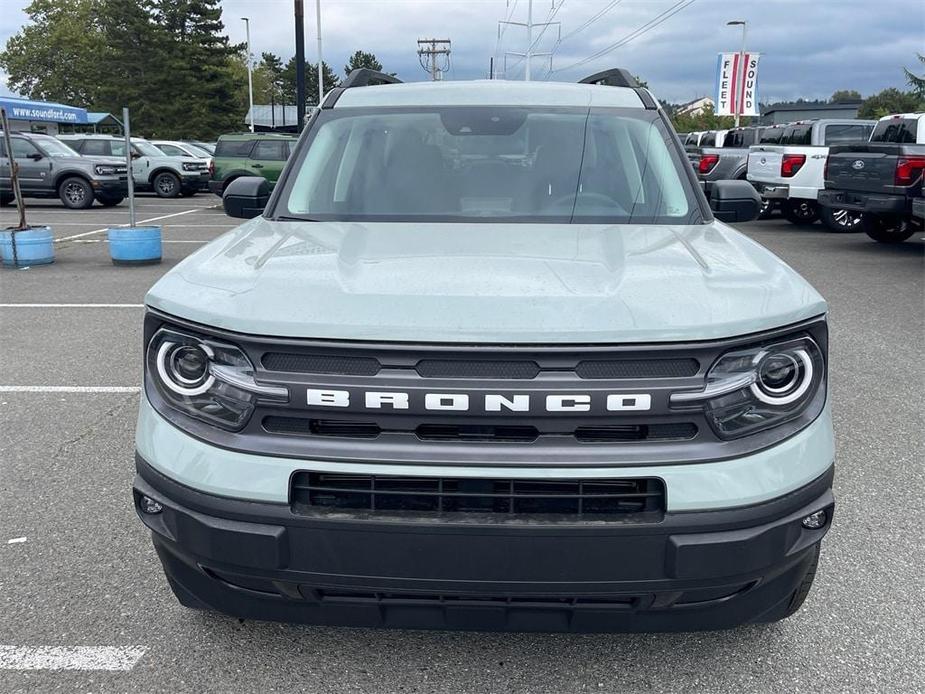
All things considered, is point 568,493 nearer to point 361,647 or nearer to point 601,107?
point 361,647

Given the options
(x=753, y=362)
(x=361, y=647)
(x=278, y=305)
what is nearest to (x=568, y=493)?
(x=753, y=362)

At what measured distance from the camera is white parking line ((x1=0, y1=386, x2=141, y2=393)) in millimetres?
5660

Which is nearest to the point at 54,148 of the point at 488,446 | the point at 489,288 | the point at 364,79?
the point at 364,79

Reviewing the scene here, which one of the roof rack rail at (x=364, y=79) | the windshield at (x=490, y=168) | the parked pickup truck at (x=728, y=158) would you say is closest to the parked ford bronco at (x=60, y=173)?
the parked pickup truck at (x=728, y=158)

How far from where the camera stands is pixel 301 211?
3453 mm

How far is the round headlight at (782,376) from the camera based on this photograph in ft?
7.25

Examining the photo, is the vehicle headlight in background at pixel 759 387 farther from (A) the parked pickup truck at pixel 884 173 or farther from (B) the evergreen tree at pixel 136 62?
(B) the evergreen tree at pixel 136 62

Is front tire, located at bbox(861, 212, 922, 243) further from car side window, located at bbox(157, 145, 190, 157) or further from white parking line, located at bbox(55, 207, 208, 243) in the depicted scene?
car side window, located at bbox(157, 145, 190, 157)

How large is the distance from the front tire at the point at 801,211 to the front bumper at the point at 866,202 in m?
3.11

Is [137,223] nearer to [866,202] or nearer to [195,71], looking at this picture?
[866,202]

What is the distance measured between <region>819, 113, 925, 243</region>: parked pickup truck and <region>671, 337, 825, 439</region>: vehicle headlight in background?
33.8 feet

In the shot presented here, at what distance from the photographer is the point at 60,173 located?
2089 centimetres

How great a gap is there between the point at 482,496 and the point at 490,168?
1.83 metres

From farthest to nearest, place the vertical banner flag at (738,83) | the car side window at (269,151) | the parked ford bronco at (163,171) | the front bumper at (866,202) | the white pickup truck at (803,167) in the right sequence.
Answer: the vertical banner flag at (738,83)
the parked ford bronco at (163,171)
the car side window at (269,151)
the white pickup truck at (803,167)
the front bumper at (866,202)
